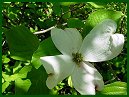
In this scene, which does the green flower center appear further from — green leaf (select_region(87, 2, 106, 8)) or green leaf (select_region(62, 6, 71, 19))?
green leaf (select_region(62, 6, 71, 19))

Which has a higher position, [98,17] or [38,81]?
[98,17]

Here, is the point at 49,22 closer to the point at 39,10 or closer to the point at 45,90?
the point at 39,10

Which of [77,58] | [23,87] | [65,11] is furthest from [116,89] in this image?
[65,11]

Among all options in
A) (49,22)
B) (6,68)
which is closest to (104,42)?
(49,22)

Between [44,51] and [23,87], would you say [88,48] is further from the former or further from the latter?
[23,87]

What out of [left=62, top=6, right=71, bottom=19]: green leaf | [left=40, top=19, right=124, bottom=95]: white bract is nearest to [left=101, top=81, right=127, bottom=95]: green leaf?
[left=40, top=19, right=124, bottom=95]: white bract

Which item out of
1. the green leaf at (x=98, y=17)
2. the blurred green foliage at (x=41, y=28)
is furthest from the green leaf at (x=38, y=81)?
the green leaf at (x=98, y=17)

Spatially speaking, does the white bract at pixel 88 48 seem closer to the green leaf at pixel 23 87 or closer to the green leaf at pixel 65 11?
the green leaf at pixel 23 87
